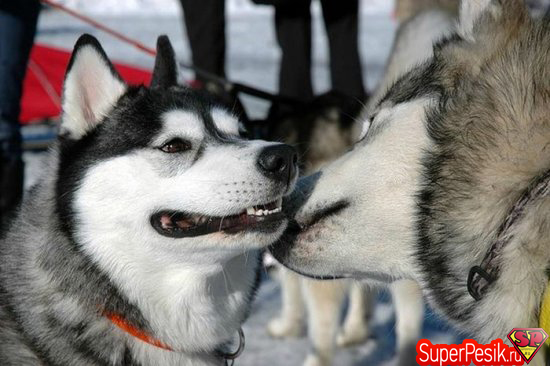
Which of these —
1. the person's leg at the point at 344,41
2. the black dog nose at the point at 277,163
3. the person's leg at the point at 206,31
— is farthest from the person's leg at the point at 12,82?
the person's leg at the point at 344,41

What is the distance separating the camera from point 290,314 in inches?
124

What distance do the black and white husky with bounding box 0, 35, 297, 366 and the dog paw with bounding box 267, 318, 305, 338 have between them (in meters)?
1.11

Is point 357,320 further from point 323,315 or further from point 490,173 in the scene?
point 490,173

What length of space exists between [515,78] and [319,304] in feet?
5.00

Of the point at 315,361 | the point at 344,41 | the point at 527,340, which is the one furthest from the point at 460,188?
the point at 344,41

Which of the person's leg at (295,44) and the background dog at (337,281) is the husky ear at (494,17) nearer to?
the background dog at (337,281)

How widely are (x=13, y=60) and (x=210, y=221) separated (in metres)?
1.63

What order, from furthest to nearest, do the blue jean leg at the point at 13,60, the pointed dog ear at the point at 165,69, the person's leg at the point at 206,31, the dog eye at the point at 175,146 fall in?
the person's leg at the point at 206,31 → the blue jean leg at the point at 13,60 → the pointed dog ear at the point at 165,69 → the dog eye at the point at 175,146

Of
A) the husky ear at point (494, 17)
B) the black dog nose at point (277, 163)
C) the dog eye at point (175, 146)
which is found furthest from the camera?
the dog eye at point (175, 146)

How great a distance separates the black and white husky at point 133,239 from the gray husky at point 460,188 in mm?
196

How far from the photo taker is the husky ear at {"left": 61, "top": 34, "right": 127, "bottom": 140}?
197 centimetres

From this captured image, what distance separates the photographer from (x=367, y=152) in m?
1.66

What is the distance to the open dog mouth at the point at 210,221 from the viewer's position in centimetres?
182

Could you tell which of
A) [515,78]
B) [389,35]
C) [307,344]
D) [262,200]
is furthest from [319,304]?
[389,35]
